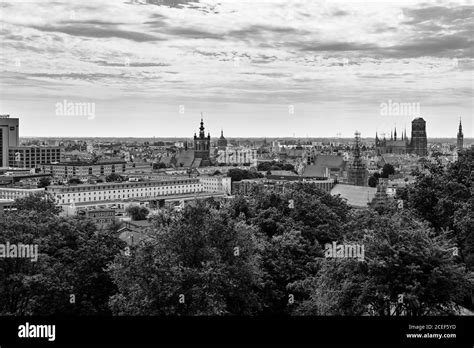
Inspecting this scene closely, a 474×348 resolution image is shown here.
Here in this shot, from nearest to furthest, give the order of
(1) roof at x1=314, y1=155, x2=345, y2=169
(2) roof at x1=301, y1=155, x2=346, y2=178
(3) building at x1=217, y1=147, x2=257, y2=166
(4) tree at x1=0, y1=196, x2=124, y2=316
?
(4) tree at x1=0, y1=196, x2=124, y2=316, (2) roof at x1=301, y1=155, x2=346, y2=178, (1) roof at x1=314, y1=155, x2=345, y2=169, (3) building at x1=217, y1=147, x2=257, y2=166

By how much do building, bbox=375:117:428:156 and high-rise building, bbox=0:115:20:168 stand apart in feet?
281

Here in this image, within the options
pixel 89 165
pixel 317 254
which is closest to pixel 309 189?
pixel 317 254

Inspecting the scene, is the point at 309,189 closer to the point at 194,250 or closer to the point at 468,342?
the point at 194,250

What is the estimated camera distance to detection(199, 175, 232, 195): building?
12056cm

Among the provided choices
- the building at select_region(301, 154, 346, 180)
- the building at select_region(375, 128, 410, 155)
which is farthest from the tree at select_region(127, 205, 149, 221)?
the building at select_region(375, 128, 410, 155)

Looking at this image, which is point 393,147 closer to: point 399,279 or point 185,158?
point 185,158

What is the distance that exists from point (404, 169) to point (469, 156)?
10297cm

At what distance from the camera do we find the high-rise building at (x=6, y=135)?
13438 cm

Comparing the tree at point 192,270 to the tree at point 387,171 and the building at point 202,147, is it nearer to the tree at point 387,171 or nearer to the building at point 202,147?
the tree at point 387,171

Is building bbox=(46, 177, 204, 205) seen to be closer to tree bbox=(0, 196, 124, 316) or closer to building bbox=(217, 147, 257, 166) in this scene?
tree bbox=(0, 196, 124, 316)

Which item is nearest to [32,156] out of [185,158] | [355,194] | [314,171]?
[185,158]

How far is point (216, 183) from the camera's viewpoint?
12206 centimetres

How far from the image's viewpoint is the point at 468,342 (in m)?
12.5

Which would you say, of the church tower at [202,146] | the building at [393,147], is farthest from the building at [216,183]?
the building at [393,147]
